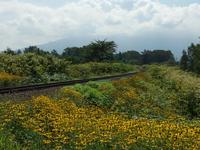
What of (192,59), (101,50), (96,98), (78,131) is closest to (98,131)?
(78,131)

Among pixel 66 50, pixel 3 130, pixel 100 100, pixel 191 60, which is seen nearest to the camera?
pixel 3 130

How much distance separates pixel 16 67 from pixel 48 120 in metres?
23.9

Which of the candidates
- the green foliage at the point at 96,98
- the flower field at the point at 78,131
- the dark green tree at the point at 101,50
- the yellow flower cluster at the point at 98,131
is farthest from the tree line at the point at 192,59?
the yellow flower cluster at the point at 98,131

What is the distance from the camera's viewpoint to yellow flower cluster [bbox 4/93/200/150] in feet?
33.6

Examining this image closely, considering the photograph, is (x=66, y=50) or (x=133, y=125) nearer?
(x=133, y=125)

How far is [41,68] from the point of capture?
37031mm

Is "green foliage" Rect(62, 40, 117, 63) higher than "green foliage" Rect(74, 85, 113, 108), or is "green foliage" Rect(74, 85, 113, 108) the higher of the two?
"green foliage" Rect(62, 40, 117, 63)

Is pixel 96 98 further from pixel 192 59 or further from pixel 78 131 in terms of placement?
pixel 192 59

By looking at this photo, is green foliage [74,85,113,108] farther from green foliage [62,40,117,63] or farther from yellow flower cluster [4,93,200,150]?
green foliage [62,40,117,63]

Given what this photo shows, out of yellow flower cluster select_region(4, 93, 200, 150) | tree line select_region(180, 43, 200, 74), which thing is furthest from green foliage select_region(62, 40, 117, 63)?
yellow flower cluster select_region(4, 93, 200, 150)

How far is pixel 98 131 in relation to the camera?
10914mm

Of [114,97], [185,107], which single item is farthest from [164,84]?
[114,97]

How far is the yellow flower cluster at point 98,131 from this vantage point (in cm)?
1025

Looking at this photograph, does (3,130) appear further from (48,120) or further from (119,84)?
(119,84)
